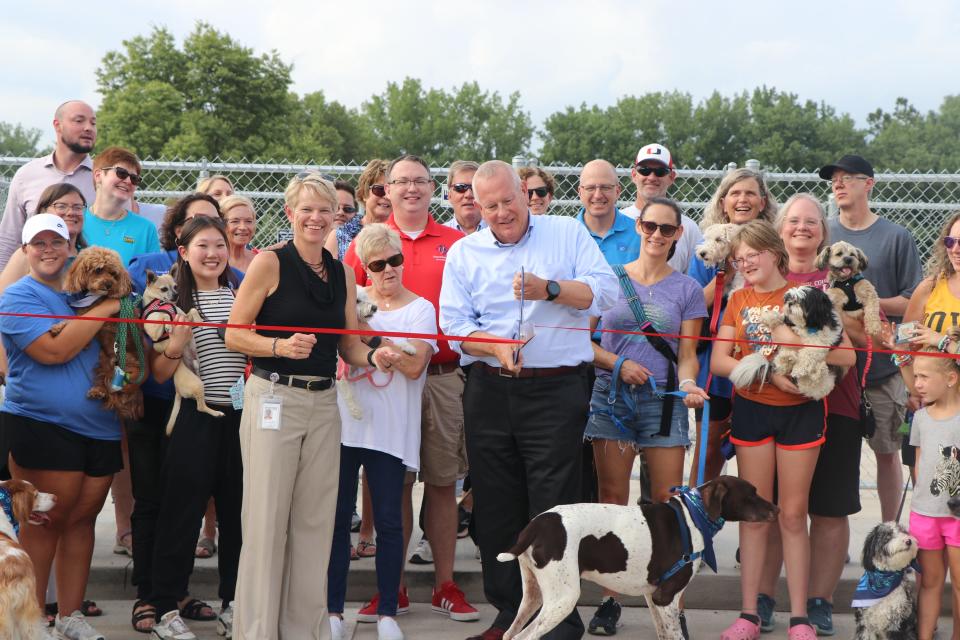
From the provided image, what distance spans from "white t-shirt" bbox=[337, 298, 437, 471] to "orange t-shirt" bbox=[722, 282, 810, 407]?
1.51 m

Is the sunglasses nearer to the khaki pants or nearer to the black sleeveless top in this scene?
the black sleeveless top

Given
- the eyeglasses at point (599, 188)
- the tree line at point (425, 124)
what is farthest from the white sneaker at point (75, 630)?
the tree line at point (425, 124)

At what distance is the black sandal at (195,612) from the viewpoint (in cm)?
509

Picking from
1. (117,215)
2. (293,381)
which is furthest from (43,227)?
(293,381)

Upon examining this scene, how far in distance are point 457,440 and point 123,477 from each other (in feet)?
6.97

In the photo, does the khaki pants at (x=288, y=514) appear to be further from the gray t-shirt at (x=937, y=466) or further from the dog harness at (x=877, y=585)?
the gray t-shirt at (x=937, y=466)

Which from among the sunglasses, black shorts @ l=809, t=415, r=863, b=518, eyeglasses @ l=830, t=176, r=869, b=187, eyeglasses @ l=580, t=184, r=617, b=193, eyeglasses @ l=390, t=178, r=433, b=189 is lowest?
black shorts @ l=809, t=415, r=863, b=518

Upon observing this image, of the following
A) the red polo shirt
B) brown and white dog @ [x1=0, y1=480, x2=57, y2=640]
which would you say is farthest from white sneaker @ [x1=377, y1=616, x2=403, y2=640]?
brown and white dog @ [x1=0, y1=480, x2=57, y2=640]

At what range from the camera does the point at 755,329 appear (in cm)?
482

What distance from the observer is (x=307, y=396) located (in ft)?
14.4

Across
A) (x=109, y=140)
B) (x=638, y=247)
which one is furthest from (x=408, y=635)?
(x=109, y=140)

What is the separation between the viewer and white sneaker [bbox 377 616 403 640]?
4.79 meters

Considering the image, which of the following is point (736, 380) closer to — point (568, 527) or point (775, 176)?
point (568, 527)

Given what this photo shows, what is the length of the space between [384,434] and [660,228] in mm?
1709
